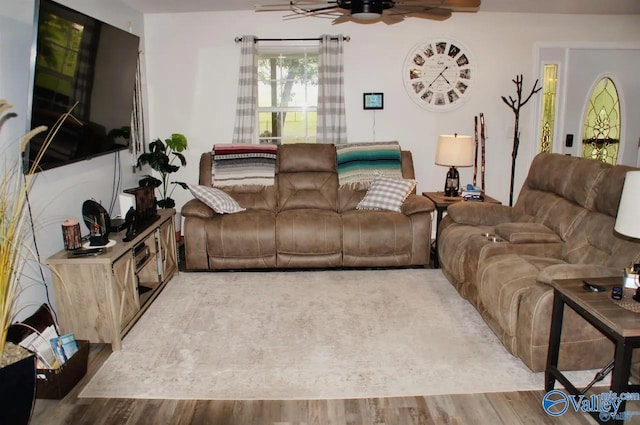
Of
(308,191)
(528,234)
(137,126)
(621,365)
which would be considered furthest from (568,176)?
(137,126)

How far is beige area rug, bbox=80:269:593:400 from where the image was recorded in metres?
2.54

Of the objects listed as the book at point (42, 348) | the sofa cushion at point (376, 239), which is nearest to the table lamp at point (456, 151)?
the sofa cushion at point (376, 239)

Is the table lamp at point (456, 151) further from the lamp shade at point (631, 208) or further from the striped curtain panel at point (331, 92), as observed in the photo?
the lamp shade at point (631, 208)

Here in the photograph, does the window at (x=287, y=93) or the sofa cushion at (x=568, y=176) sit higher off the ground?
the window at (x=287, y=93)

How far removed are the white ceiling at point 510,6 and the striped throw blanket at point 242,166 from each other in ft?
4.29

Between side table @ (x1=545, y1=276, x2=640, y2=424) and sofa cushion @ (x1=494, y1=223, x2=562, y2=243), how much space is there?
88 cm

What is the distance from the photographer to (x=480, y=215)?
396 cm

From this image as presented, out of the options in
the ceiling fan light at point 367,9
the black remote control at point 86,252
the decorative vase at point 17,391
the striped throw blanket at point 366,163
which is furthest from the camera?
the striped throw blanket at point 366,163

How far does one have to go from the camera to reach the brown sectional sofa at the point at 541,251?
2.50 m

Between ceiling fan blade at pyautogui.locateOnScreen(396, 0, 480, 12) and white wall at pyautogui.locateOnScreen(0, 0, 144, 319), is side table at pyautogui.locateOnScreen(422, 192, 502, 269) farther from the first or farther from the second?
white wall at pyautogui.locateOnScreen(0, 0, 144, 319)

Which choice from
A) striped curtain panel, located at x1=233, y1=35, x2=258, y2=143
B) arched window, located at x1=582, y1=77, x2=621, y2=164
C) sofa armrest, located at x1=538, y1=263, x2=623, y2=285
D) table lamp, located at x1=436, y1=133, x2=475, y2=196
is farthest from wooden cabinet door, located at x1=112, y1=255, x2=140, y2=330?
arched window, located at x1=582, y1=77, x2=621, y2=164

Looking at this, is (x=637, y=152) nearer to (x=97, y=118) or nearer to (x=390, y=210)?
(x=390, y=210)

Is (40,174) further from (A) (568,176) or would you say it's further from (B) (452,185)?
(A) (568,176)

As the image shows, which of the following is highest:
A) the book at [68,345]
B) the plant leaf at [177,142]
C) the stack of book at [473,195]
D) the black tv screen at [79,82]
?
the black tv screen at [79,82]
